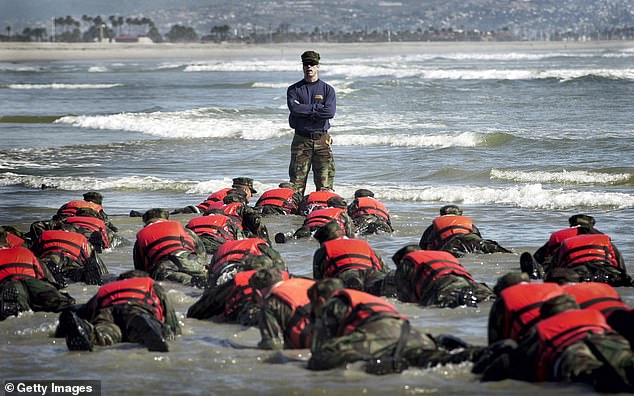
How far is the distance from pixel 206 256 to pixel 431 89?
135 feet

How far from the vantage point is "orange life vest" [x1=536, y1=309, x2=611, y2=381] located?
7453 mm

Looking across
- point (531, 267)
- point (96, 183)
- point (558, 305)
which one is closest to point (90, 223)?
point (531, 267)

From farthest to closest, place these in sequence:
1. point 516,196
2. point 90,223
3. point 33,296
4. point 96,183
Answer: point 96,183 → point 516,196 → point 90,223 → point 33,296

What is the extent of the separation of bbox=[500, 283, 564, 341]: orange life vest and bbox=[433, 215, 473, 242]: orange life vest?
456cm

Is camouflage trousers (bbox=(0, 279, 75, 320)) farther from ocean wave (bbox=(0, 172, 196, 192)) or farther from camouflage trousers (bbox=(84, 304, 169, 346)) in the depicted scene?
ocean wave (bbox=(0, 172, 196, 192))

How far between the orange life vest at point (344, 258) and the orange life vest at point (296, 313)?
1790 mm

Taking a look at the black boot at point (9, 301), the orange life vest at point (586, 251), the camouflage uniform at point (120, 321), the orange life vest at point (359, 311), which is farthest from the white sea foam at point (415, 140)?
the orange life vest at point (359, 311)

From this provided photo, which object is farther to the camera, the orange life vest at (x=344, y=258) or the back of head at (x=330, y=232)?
the back of head at (x=330, y=232)

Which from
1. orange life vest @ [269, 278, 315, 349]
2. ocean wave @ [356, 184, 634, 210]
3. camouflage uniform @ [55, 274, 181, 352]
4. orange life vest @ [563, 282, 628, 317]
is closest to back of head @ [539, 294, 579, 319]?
orange life vest @ [563, 282, 628, 317]

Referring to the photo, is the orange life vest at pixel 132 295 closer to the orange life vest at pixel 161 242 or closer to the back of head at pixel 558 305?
the orange life vest at pixel 161 242

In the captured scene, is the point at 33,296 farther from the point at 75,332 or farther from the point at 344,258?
the point at 344,258

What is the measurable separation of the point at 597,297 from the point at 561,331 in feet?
3.02

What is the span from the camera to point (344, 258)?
35.4 ft

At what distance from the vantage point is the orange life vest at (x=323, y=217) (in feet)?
45.7
